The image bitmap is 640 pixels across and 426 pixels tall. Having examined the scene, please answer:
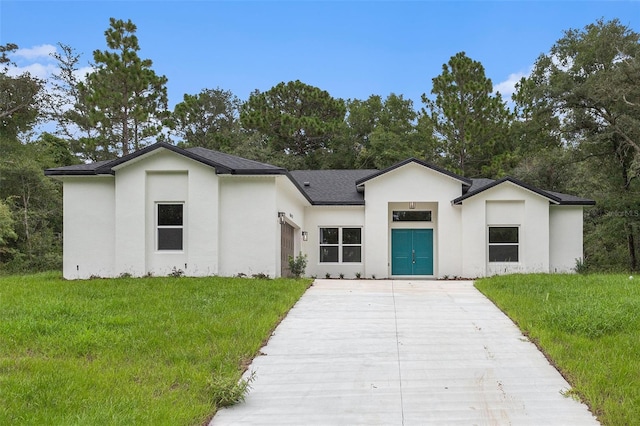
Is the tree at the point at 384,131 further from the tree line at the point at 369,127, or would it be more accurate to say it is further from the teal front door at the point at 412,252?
the teal front door at the point at 412,252

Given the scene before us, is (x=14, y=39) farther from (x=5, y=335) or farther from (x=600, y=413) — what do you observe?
(x=600, y=413)

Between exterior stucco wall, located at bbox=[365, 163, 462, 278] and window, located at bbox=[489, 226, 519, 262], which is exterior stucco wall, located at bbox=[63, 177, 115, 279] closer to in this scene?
exterior stucco wall, located at bbox=[365, 163, 462, 278]

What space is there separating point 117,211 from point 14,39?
21634mm

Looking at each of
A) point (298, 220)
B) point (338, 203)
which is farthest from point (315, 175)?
point (298, 220)

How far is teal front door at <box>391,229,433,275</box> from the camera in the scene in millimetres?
21750

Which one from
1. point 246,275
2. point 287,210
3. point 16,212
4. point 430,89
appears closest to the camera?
point 246,275

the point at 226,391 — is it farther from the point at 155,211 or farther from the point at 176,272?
the point at 155,211

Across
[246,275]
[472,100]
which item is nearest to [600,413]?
[246,275]

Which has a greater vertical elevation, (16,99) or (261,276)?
(16,99)

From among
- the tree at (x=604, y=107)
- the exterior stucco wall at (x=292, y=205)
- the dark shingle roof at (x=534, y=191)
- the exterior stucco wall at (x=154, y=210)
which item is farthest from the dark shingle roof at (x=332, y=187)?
the tree at (x=604, y=107)

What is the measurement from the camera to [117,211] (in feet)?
54.4

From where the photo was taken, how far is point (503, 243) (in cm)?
2022

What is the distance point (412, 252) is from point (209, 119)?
25451mm

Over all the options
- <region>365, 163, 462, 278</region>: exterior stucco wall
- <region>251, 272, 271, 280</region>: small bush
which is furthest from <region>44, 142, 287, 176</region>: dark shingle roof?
<region>365, 163, 462, 278</region>: exterior stucco wall
